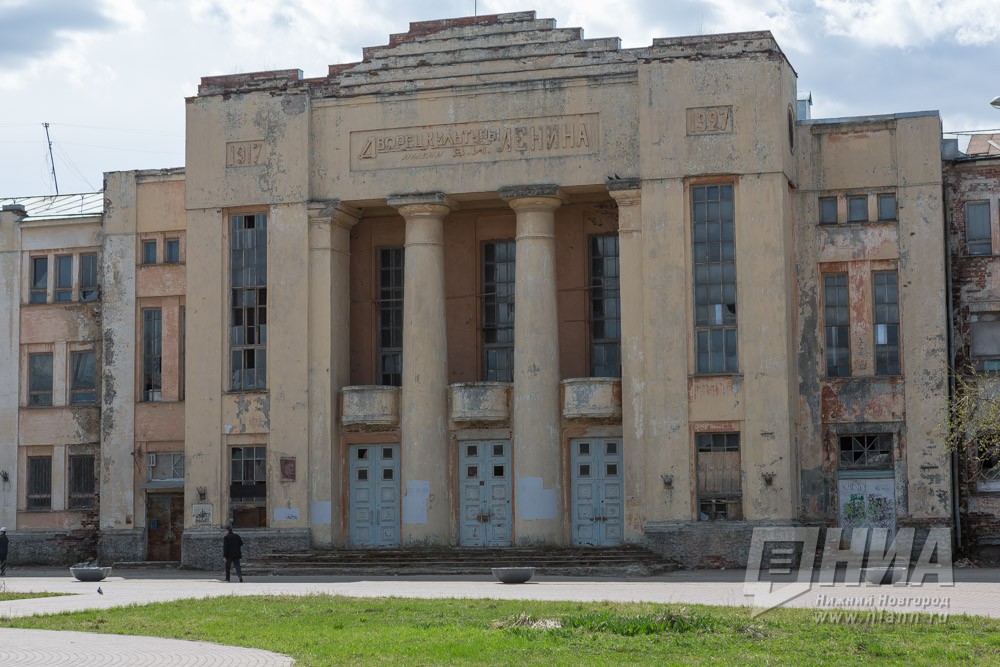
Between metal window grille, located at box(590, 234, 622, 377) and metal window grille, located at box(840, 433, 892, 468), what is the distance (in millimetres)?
6220

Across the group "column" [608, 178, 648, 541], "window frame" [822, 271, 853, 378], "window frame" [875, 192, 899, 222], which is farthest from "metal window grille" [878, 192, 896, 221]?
"column" [608, 178, 648, 541]

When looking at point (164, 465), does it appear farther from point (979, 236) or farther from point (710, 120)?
point (979, 236)

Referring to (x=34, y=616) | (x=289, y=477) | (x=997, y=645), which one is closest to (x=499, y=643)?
(x=997, y=645)

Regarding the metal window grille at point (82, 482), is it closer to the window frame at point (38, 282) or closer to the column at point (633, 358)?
the window frame at point (38, 282)

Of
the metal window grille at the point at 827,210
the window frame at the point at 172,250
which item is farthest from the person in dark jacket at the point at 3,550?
the metal window grille at the point at 827,210

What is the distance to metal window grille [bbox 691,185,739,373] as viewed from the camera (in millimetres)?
35344

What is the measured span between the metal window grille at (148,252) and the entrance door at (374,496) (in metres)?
8.30

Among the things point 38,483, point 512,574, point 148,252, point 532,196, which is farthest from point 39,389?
point 512,574

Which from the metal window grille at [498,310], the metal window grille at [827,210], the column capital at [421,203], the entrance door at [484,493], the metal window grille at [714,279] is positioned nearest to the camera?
the metal window grille at [714,279]

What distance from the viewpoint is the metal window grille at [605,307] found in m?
38.4

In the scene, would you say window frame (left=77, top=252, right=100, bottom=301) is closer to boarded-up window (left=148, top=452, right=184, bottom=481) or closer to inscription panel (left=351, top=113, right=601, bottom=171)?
boarded-up window (left=148, top=452, right=184, bottom=481)

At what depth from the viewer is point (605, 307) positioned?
38656 mm

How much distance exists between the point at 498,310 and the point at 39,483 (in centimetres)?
1441

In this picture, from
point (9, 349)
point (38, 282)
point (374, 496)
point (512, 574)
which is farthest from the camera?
point (38, 282)
